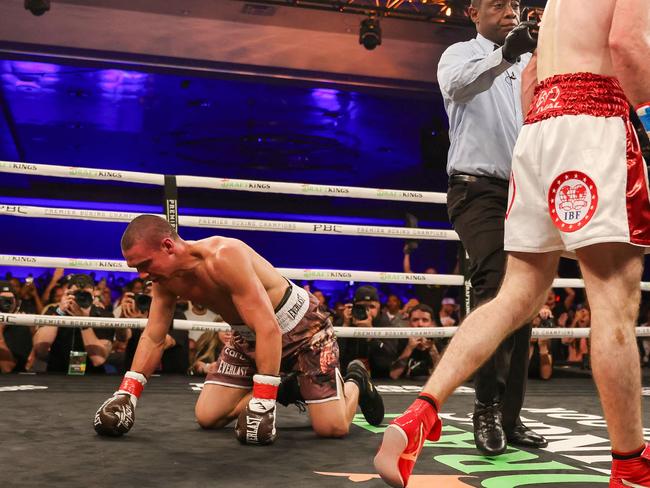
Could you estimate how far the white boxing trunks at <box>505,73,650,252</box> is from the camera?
55.9 inches

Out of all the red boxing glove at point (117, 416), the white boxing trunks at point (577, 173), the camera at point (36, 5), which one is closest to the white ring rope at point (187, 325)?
the red boxing glove at point (117, 416)

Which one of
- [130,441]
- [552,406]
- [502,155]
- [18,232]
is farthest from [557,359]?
[18,232]

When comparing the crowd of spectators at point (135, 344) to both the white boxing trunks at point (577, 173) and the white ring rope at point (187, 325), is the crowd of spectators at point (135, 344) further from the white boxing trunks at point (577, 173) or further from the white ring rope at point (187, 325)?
the white boxing trunks at point (577, 173)

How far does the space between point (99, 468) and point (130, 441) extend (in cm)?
34

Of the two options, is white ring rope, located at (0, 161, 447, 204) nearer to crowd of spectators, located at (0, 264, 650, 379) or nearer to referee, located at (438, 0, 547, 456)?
crowd of spectators, located at (0, 264, 650, 379)

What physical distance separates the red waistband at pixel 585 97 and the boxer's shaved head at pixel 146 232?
43.2 inches

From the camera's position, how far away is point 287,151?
40.1 ft

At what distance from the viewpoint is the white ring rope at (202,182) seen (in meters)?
3.36

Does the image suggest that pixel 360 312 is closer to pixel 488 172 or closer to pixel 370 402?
pixel 370 402

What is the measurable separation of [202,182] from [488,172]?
5.52 feet

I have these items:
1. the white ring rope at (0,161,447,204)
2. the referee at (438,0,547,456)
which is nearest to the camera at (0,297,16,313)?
the white ring rope at (0,161,447,204)

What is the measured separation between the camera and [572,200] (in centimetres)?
146

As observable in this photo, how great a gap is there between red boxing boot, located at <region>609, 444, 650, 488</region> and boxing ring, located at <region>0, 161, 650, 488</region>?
30cm

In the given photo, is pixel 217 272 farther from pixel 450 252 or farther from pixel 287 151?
pixel 450 252
